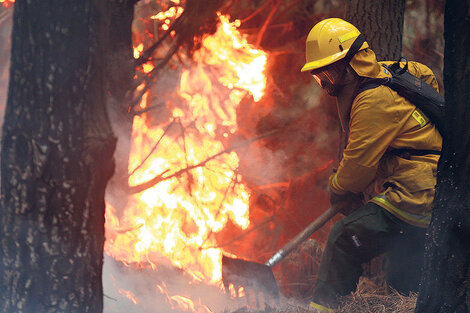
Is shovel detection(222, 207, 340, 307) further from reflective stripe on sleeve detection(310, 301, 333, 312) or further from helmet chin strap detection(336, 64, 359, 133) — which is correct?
helmet chin strap detection(336, 64, 359, 133)

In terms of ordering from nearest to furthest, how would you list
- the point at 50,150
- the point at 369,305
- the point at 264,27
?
the point at 50,150 < the point at 369,305 < the point at 264,27

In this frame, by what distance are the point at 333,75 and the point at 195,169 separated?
2.99m

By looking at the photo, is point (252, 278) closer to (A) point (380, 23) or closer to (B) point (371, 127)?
(B) point (371, 127)

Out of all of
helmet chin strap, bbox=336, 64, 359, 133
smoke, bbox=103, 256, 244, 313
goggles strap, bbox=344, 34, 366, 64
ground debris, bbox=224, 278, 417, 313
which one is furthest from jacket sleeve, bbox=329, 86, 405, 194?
smoke, bbox=103, 256, 244, 313

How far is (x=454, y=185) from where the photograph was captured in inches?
103

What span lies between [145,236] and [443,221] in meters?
4.01

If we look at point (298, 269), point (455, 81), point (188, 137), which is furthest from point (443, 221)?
point (188, 137)

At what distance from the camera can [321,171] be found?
670cm

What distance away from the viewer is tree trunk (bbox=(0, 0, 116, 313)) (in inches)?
99.2

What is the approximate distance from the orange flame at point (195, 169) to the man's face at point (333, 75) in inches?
99.7

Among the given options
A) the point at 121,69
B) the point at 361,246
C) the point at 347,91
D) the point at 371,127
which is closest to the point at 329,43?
the point at 347,91

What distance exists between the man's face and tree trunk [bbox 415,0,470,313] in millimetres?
1090

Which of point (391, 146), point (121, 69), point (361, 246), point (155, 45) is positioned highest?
point (155, 45)

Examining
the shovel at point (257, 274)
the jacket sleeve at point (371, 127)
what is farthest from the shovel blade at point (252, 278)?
the jacket sleeve at point (371, 127)
